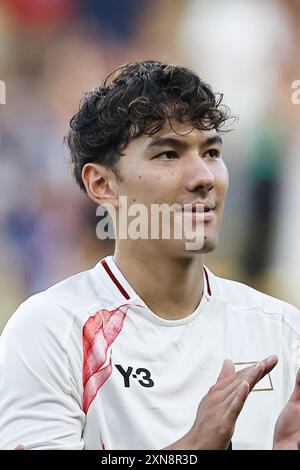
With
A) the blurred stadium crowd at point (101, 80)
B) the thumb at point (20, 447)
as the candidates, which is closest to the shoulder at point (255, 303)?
the thumb at point (20, 447)

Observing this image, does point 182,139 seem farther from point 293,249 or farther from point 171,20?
point 171,20

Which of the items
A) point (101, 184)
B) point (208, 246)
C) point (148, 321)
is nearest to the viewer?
point (208, 246)

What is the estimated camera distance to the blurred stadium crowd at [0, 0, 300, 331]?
3.39 metres

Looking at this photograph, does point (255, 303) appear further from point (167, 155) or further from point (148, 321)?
point (167, 155)

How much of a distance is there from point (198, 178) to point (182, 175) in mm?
41

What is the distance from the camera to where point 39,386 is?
1.69 m

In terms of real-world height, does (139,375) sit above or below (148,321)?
below

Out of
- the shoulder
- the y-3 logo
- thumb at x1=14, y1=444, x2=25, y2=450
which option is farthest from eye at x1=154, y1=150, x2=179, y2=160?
thumb at x1=14, y1=444, x2=25, y2=450

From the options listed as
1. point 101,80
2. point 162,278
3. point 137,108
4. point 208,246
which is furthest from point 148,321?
point 101,80

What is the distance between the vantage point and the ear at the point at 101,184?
196 centimetres

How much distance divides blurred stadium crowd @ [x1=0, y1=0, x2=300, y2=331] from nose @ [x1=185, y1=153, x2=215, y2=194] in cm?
157

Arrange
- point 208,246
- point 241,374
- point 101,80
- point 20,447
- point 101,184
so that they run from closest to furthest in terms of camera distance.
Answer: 1. point 241,374
2. point 20,447
3. point 208,246
4. point 101,184
5. point 101,80

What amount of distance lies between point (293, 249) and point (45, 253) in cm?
114

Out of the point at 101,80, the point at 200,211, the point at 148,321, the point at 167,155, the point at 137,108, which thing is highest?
the point at 101,80
